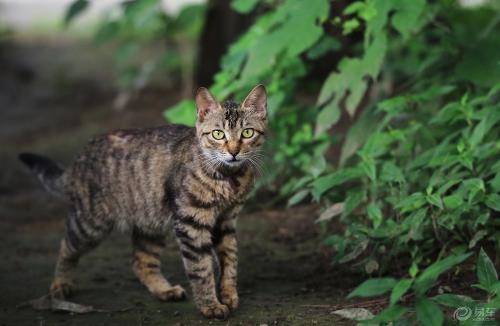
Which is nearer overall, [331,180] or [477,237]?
[477,237]

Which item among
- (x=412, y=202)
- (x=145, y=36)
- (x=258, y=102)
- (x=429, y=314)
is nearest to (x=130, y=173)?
(x=258, y=102)

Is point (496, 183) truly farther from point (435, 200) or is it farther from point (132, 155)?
point (132, 155)

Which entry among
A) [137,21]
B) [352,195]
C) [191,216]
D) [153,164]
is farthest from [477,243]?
[137,21]

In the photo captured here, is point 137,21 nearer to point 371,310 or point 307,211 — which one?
point 307,211

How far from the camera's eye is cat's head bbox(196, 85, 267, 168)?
408 centimetres

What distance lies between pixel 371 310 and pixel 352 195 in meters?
0.85

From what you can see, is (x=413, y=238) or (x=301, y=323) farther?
(x=413, y=238)

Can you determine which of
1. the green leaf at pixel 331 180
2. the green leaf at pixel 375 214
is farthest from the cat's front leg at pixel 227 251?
the green leaf at pixel 375 214

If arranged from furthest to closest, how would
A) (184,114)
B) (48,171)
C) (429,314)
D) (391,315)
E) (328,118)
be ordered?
1. (184,114)
2. (328,118)
3. (48,171)
4. (391,315)
5. (429,314)

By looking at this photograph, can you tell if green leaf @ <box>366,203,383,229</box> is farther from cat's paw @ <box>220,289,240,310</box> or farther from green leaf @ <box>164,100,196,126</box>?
green leaf @ <box>164,100,196,126</box>

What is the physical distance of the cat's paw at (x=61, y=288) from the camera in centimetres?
435

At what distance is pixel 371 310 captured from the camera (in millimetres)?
3824

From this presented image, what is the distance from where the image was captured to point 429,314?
9.34ft

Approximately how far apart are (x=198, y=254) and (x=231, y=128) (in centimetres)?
71
